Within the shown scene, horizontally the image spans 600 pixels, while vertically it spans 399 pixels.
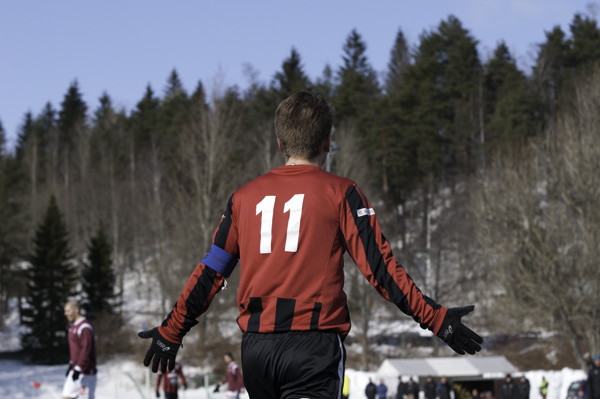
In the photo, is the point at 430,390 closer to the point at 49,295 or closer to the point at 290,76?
the point at 49,295

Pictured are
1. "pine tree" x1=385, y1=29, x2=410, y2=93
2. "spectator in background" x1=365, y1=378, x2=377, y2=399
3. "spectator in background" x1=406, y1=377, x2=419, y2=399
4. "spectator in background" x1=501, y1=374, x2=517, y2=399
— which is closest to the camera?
"spectator in background" x1=501, y1=374, x2=517, y2=399

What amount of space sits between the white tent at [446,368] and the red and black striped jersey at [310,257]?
2221 cm

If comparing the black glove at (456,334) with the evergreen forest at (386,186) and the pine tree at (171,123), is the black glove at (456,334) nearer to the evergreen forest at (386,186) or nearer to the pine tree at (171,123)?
the evergreen forest at (386,186)

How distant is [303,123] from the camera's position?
274 centimetres

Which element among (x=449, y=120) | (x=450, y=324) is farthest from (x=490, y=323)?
(x=450, y=324)

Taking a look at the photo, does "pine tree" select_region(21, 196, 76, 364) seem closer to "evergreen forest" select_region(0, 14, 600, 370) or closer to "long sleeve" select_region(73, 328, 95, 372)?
"evergreen forest" select_region(0, 14, 600, 370)

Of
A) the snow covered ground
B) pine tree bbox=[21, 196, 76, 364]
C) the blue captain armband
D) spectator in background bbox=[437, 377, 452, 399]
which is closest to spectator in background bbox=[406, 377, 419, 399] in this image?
spectator in background bbox=[437, 377, 452, 399]

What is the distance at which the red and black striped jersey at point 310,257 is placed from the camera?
A: 8.45ft

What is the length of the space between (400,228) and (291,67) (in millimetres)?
18147

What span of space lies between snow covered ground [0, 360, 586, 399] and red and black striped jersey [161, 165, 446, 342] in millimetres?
18097

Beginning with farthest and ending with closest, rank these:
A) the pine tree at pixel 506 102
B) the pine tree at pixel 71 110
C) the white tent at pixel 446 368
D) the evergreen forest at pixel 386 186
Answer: the pine tree at pixel 71 110
the pine tree at pixel 506 102
the evergreen forest at pixel 386 186
the white tent at pixel 446 368

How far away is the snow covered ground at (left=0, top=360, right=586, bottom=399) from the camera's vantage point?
23953 mm

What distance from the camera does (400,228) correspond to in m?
48.4

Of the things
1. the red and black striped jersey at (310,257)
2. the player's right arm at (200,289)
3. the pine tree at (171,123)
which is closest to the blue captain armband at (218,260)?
the player's right arm at (200,289)
